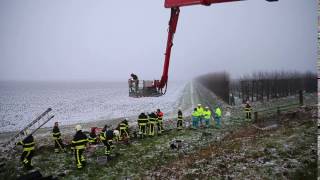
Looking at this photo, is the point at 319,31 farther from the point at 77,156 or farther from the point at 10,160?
the point at 10,160

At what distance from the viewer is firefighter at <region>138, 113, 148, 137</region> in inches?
658

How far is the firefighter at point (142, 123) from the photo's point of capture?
16.7 metres

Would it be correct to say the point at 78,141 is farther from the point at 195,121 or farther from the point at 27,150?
the point at 195,121

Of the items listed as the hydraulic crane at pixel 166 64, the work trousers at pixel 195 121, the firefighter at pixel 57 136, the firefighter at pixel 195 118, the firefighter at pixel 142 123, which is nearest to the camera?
the hydraulic crane at pixel 166 64

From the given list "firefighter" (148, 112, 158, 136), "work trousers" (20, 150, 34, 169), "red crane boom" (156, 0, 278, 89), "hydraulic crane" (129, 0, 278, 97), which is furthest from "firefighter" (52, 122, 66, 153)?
"red crane boom" (156, 0, 278, 89)

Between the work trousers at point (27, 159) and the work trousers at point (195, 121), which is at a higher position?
the work trousers at point (195, 121)

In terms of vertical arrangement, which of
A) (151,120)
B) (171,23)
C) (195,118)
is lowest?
(195,118)

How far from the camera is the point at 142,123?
16.8 metres

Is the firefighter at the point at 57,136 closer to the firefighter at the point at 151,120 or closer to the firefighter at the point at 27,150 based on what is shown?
the firefighter at the point at 27,150

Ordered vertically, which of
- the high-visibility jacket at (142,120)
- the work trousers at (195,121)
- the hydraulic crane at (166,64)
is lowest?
the work trousers at (195,121)

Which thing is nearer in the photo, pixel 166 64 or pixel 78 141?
pixel 78 141

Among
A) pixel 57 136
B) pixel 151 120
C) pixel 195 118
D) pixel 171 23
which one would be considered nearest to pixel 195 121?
pixel 195 118

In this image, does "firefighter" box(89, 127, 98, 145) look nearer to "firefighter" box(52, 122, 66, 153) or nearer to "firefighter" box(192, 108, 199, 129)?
"firefighter" box(52, 122, 66, 153)

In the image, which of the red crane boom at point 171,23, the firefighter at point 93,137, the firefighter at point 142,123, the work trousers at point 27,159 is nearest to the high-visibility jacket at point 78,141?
the work trousers at point 27,159
